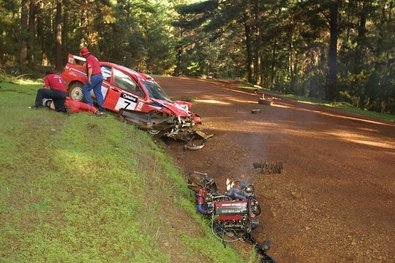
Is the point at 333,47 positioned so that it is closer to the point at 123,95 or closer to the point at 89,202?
the point at 123,95

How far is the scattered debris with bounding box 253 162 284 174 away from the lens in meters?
10.8

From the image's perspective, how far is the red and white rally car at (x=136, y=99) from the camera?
1312 centimetres

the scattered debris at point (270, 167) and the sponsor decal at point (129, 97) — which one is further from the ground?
the sponsor decal at point (129, 97)

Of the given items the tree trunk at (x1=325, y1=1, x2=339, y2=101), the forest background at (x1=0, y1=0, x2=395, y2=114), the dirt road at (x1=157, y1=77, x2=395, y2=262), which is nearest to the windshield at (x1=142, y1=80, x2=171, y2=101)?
the dirt road at (x1=157, y1=77, x2=395, y2=262)

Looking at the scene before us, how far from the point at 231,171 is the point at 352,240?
378cm

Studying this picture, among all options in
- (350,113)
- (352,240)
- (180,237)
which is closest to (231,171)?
(352,240)

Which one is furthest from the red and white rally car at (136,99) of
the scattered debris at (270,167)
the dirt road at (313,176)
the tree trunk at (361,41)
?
the tree trunk at (361,41)

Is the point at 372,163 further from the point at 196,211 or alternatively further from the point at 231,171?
the point at 196,211

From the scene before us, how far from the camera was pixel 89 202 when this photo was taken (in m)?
6.54

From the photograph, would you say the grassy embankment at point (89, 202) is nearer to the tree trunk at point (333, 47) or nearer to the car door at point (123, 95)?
the car door at point (123, 95)

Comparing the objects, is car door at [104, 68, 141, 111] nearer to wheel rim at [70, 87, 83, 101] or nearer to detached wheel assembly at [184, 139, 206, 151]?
wheel rim at [70, 87, 83, 101]

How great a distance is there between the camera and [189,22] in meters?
40.6

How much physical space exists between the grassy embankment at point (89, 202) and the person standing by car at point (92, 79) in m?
2.90

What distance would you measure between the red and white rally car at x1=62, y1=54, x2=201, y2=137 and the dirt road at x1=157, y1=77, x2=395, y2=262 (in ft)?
2.58
